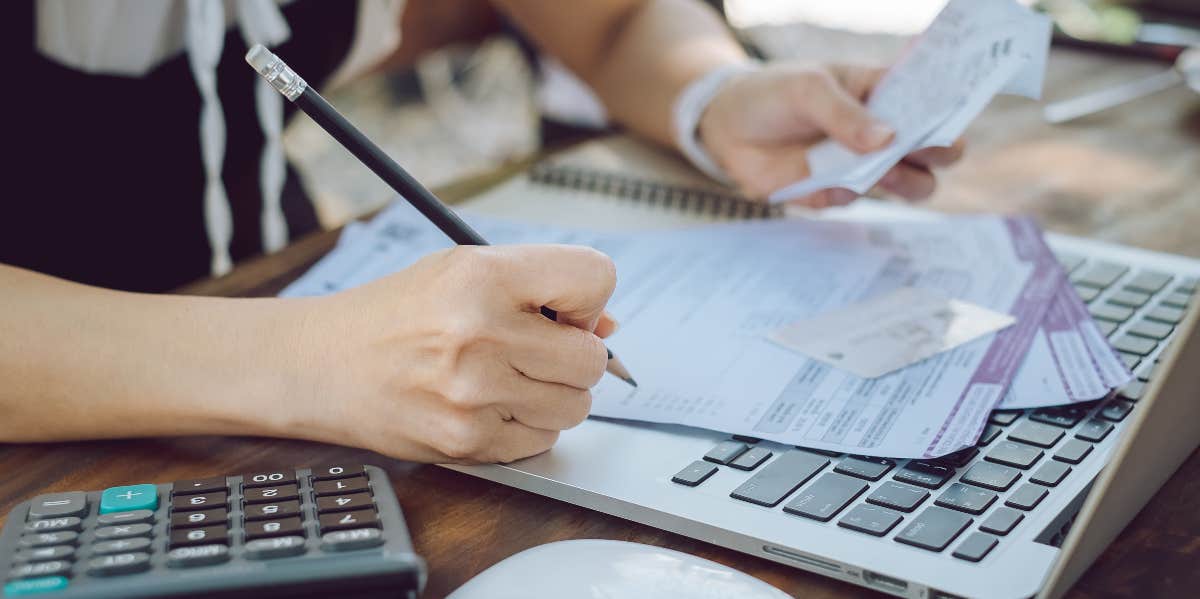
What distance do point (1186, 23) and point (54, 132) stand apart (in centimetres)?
131

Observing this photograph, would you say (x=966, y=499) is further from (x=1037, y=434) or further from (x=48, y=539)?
(x=48, y=539)

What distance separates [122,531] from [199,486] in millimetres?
47

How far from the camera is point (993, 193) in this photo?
3.28ft

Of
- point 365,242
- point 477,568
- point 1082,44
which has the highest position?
point 1082,44

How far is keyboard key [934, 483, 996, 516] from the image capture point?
50 centimetres

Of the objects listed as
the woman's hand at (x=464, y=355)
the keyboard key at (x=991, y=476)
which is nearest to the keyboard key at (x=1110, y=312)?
the keyboard key at (x=991, y=476)

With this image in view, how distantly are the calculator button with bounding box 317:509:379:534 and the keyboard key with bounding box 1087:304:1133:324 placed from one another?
1.61 feet

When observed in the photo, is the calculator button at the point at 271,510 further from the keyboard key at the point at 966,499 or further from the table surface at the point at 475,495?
the keyboard key at the point at 966,499

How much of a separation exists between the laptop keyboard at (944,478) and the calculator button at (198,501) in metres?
0.21

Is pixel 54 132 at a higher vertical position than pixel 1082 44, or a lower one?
lower

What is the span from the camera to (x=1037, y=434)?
1.86 feet

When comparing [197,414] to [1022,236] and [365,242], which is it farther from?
[1022,236]

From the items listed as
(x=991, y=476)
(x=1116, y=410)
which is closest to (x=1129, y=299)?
(x=1116, y=410)

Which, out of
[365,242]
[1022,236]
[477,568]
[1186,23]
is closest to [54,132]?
[365,242]
